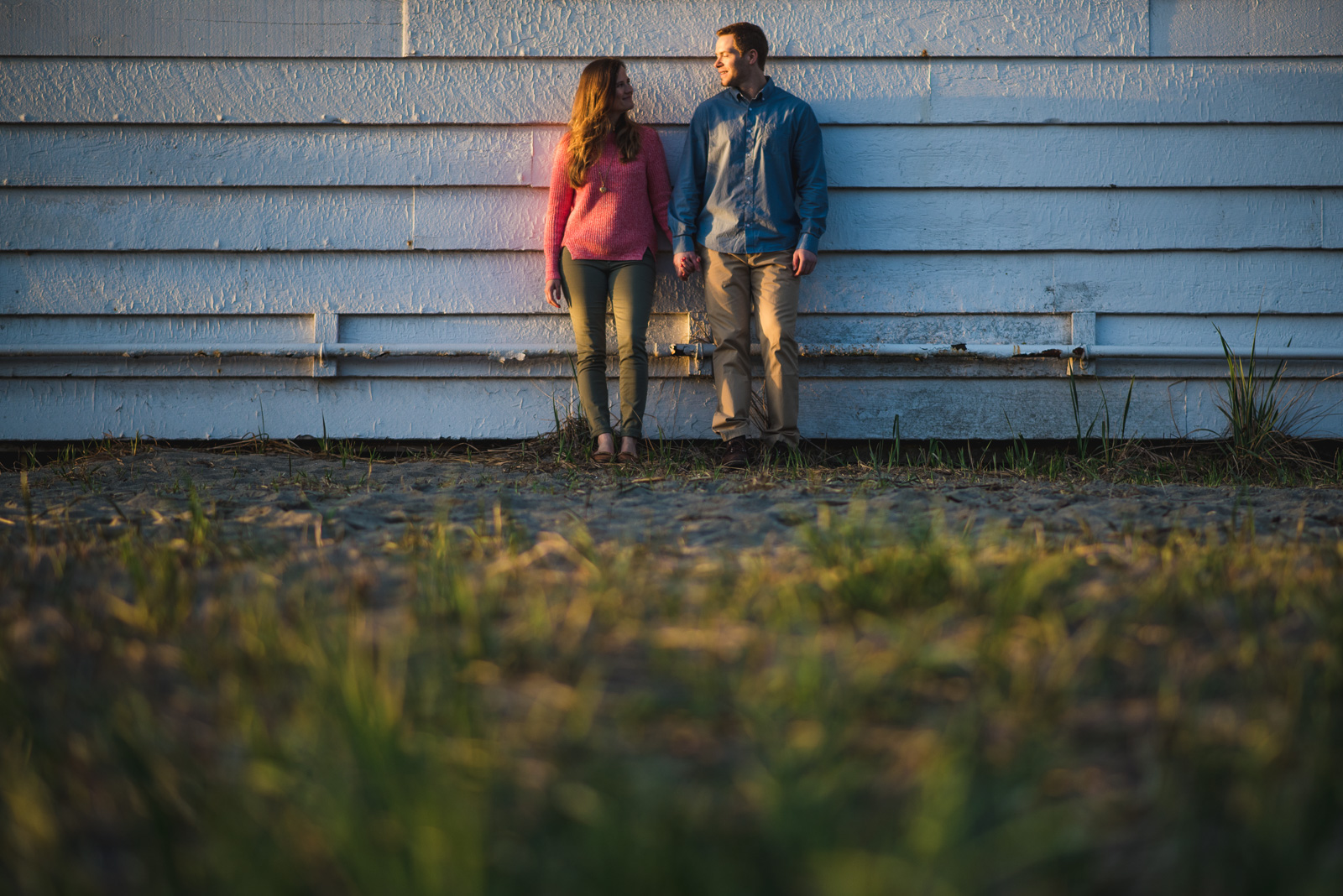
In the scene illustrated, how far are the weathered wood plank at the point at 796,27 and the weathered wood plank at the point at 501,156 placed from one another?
1.09 ft

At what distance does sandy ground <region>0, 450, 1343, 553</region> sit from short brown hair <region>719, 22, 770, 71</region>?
172 cm

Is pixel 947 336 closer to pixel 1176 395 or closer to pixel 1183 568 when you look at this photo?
pixel 1176 395

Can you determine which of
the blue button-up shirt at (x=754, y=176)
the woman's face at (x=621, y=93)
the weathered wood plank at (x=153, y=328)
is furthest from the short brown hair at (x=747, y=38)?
the weathered wood plank at (x=153, y=328)

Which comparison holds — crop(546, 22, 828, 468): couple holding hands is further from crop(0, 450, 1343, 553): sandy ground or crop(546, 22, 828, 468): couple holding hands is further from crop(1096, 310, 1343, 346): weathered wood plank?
crop(1096, 310, 1343, 346): weathered wood plank

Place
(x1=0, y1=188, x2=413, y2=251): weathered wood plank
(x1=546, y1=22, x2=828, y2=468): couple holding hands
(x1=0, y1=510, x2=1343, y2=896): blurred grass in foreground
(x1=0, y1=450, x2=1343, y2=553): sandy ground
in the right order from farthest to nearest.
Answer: (x1=0, y1=188, x2=413, y2=251): weathered wood plank, (x1=546, y1=22, x2=828, y2=468): couple holding hands, (x1=0, y1=450, x2=1343, y2=553): sandy ground, (x1=0, y1=510, x2=1343, y2=896): blurred grass in foreground

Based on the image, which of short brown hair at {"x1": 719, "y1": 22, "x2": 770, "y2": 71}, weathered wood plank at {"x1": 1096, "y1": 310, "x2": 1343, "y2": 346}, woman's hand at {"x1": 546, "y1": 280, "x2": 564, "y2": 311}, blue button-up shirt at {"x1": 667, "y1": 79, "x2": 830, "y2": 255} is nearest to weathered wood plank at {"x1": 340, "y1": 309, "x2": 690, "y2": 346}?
woman's hand at {"x1": 546, "y1": 280, "x2": 564, "y2": 311}

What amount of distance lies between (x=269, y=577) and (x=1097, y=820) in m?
1.41

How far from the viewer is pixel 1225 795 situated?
905mm

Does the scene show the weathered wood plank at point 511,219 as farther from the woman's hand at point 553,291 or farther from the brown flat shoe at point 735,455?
the brown flat shoe at point 735,455

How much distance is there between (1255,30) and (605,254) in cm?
291

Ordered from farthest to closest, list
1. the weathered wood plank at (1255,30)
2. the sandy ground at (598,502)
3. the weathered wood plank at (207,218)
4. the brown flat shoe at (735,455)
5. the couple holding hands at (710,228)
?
1. the weathered wood plank at (207,218)
2. the weathered wood plank at (1255,30)
3. the couple holding hands at (710,228)
4. the brown flat shoe at (735,455)
5. the sandy ground at (598,502)

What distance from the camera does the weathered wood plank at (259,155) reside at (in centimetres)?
375

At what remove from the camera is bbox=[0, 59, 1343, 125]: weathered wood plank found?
12.1 ft

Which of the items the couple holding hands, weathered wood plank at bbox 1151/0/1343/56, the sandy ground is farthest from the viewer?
weathered wood plank at bbox 1151/0/1343/56
